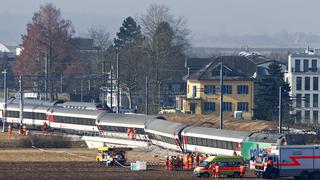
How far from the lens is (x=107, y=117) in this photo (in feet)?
261

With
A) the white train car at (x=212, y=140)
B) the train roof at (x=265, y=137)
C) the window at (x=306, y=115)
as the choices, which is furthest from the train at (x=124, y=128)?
the window at (x=306, y=115)

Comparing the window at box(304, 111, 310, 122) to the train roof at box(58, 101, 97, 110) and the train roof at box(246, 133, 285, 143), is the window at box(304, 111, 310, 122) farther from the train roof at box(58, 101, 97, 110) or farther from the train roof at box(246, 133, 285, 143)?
the train roof at box(246, 133, 285, 143)

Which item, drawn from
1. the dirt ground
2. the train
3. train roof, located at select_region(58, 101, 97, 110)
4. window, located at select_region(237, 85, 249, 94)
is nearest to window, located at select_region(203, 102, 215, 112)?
window, located at select_region(237, 85, 249, 94)

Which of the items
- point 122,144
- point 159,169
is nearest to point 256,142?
point 159,169

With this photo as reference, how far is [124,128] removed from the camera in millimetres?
76500

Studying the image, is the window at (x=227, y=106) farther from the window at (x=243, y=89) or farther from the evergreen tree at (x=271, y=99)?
the evergreen tree at (x=271, y=99)

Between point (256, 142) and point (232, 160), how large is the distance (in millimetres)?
6096

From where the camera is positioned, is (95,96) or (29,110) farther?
(95,96)

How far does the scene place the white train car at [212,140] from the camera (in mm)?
58766

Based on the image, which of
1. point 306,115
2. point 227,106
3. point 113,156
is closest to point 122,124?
point 113,156

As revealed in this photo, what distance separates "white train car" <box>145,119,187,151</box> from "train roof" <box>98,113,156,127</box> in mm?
1705

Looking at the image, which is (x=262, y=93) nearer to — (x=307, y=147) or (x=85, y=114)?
(x=85, y=114)

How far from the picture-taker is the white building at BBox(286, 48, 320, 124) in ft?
344

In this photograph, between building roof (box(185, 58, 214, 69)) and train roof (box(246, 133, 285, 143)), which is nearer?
train roof (box(246, 133, 285, 143))
